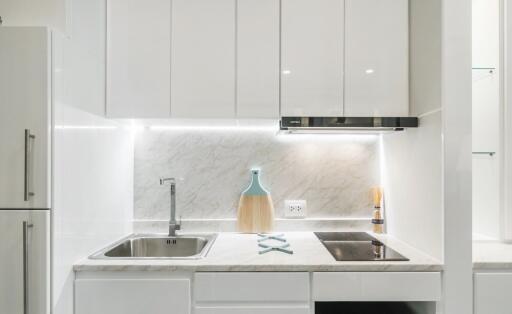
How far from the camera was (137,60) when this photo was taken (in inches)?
66.1

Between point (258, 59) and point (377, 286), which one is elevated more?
point (258, 59)

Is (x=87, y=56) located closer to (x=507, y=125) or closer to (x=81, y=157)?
(x=81, y=157)

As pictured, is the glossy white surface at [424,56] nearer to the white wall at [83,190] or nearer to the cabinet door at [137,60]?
the cabinet door at [137,60]

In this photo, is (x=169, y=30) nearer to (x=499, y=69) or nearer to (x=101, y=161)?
(x=101, y=161)

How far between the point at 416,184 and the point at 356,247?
46 cm

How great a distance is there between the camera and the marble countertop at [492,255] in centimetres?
140

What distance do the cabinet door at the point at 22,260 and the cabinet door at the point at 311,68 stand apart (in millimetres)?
1220

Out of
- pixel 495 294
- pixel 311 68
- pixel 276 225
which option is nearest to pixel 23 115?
pixel 311 68

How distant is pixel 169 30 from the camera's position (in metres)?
1.68

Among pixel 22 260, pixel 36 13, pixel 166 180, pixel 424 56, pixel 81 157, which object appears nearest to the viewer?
pixel 22 260

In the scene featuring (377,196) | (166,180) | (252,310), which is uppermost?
(166,180)

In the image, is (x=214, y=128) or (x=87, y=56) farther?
(x=214, y=128)

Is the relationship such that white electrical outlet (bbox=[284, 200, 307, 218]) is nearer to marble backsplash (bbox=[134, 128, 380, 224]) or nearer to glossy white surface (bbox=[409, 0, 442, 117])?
marble backsplash (bbox=[134, 128, 380, 224])

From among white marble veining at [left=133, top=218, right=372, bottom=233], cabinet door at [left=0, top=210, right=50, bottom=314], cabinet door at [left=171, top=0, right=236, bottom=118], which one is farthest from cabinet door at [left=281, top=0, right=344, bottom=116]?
cabinet door at [left=0, top=210, right=50, bottom=314]
